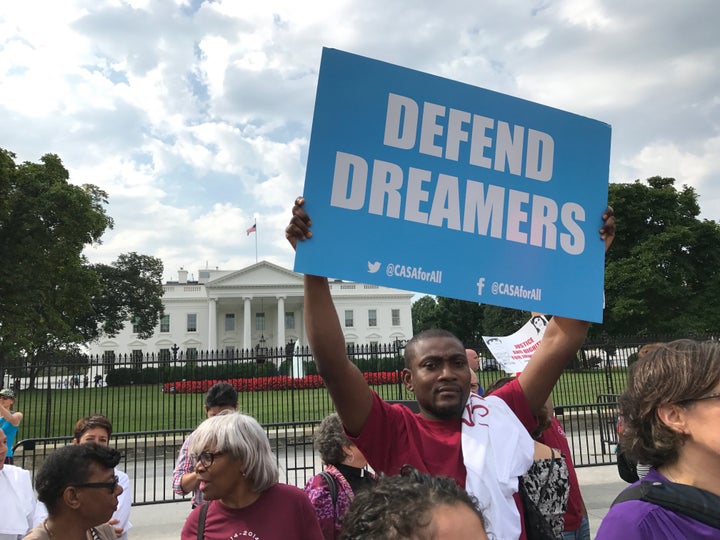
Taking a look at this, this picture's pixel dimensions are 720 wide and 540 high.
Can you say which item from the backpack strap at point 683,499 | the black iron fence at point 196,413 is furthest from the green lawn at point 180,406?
the backpack strap at point 683,499

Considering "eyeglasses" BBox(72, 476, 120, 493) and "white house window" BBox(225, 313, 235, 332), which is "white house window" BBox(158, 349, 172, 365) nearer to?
"eyeglasses" BBox(72, 476, 120, 493)

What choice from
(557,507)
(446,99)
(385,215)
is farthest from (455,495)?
(557,507)

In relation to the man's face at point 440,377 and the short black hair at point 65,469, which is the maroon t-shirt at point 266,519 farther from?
the man's face at point 440,377

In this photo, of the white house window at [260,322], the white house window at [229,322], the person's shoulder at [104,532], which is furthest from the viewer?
the white house window at [229,322]

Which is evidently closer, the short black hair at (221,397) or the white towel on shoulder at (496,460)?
the white towel on shoulder at (496,460)

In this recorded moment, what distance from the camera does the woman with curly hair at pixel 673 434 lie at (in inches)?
57.4

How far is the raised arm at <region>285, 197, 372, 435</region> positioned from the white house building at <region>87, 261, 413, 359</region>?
66.4 meters

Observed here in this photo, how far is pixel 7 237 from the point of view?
2425cm

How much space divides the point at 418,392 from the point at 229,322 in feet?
244

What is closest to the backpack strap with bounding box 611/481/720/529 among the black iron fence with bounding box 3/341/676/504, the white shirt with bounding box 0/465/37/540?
the white shirt with bounding box 0/465/37/540

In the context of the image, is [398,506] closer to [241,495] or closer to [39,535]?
[241,495]

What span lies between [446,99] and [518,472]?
153cm

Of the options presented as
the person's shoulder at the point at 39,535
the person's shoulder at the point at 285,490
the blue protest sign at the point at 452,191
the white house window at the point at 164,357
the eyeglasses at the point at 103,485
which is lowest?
the white house window at the point at 164,357

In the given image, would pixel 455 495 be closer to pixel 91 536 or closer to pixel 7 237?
pixel 91 536
